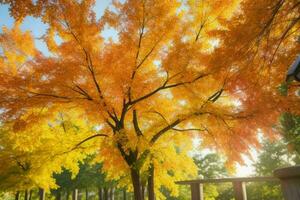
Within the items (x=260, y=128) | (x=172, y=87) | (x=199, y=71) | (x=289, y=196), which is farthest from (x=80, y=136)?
(x=289, y=196)

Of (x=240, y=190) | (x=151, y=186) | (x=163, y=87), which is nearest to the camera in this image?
(x=240, y=190)

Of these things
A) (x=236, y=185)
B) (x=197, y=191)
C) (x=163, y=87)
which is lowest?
(x=197, y=191)

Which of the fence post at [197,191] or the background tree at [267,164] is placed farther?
the background tree at [267,164]

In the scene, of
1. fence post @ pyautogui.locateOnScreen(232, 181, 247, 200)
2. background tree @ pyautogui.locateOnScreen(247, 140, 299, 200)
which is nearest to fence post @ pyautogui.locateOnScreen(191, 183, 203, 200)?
fence post @ pyautogui.locateOnScreen(232, 181, 247, 200)

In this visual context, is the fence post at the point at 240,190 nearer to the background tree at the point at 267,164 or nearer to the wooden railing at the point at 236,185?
the wooden railing at the point at 236,185

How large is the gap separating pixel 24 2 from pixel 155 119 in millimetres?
6245

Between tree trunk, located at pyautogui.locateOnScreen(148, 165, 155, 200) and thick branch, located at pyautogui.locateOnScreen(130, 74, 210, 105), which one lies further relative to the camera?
tree trunk, located at pyautogui.locateOnScreen(148, 165, 155, 200)

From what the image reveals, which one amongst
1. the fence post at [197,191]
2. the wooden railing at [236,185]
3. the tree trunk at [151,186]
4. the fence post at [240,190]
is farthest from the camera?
the tree trunk at [151,186]

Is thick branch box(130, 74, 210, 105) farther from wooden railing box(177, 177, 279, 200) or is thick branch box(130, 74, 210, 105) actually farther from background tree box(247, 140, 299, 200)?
background tree box(247, 140, 299, 200)

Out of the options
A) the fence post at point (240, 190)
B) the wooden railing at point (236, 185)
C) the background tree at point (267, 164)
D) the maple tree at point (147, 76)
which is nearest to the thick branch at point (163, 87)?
the maple tree at point (147, 76)

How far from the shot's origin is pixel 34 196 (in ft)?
137

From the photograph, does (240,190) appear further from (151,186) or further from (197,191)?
(151,186)

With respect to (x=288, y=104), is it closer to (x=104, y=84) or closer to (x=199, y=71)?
(x=199, y=71)

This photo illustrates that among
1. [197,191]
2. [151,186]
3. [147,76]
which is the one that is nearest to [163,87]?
[147,76]
